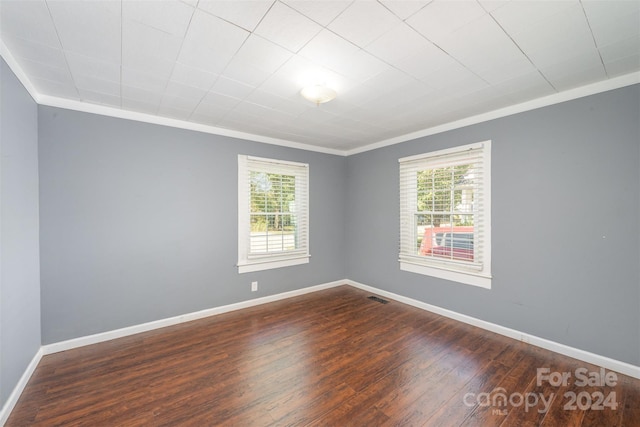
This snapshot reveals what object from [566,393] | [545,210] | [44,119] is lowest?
[566,393]

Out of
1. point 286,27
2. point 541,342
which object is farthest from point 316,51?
point 541,342

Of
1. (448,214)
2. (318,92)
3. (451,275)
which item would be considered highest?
(318,92)

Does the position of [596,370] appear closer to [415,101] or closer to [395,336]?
[395,336]

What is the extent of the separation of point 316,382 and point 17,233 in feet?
8.90

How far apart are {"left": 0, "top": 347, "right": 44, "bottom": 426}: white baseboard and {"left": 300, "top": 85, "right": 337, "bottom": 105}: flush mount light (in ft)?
10.7

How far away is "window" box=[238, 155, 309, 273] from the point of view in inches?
156

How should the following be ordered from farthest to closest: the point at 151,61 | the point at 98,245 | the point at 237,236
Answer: the point at 237,236 → the point at 98,245 → the point at 151,61

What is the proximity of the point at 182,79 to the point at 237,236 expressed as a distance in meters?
2.17

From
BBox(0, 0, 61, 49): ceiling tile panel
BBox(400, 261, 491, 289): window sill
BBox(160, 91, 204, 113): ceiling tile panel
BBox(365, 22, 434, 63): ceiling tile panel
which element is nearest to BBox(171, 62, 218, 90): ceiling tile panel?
BBox(160, 91, 204, 113): ceiling tile panel

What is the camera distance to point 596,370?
2377 millimetres

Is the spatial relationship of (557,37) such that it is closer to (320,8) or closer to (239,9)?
(320,8)

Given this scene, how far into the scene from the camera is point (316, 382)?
2217 mm

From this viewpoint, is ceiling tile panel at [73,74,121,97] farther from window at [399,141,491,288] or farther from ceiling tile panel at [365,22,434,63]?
window at [399,141,491,288]

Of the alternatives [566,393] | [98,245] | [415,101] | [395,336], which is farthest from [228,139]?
[566,393]
